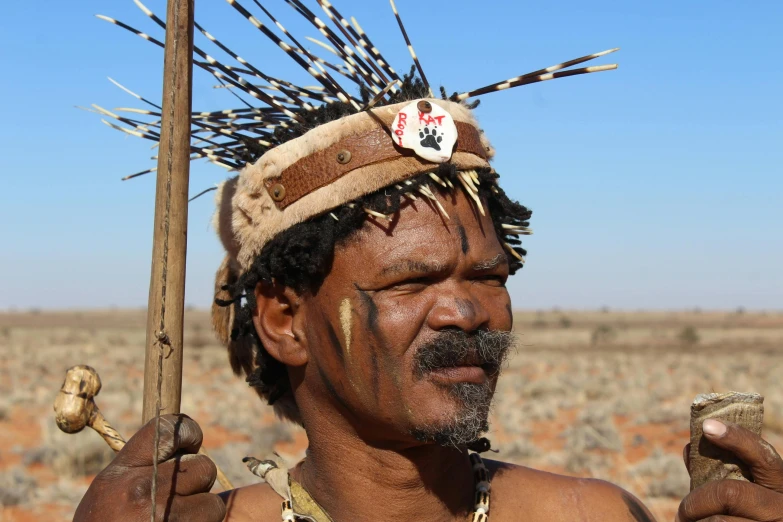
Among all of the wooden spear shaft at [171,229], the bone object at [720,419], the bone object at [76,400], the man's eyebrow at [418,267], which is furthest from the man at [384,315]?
the bone object at [720,419]

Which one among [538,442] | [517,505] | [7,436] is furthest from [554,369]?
[517,505]

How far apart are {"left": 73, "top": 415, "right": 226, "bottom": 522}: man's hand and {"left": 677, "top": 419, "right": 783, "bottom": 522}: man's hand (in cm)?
139

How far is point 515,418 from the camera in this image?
16938mm

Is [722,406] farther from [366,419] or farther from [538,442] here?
[538,442]

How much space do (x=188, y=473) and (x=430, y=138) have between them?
1.33 metres

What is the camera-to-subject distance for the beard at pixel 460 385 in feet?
8.23

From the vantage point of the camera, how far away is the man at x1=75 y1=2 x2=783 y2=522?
256 centimetres

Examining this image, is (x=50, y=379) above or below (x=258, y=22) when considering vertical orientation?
below

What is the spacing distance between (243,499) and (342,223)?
1053 mm

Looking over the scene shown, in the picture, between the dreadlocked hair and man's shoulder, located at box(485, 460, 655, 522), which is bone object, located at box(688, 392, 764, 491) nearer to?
man's shoulder, located at box(485, 460, 655, 522)

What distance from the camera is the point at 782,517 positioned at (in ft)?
6.93

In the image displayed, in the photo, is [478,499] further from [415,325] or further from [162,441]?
[162,441]

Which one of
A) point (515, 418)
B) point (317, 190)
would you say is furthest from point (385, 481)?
point (515, 418)

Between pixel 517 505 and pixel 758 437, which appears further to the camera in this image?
pixel 517 505
